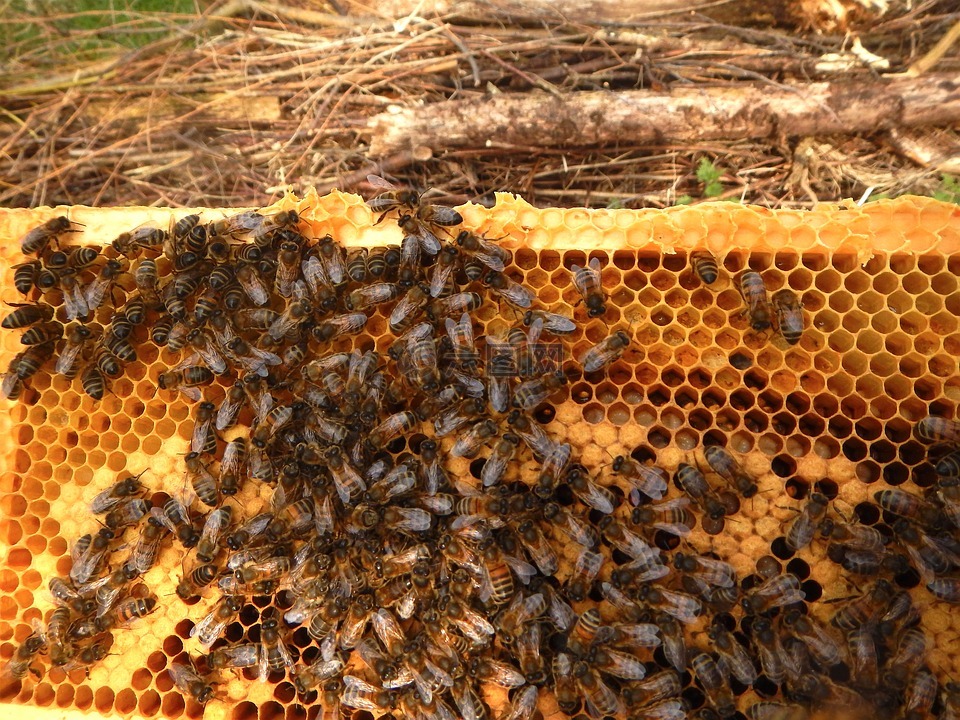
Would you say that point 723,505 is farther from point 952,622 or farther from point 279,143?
point 279,143

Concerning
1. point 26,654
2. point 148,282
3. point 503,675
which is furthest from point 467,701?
point 148,282

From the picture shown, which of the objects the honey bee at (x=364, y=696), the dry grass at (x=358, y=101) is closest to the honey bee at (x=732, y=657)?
the honey bee at (x=364, y=696)

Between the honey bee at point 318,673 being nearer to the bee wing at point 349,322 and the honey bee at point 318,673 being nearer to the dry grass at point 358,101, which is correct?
the bee wing at point 349,322

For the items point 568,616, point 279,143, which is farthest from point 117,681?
point 279,143

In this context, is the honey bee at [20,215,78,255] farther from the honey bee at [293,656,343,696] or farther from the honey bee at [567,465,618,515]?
the honey bee at [567,465,618,515]

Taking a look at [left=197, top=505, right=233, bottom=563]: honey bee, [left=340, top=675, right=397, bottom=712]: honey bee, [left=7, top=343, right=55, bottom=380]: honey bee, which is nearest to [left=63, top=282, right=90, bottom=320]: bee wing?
[left=7, top=343, right=55, bottom=380]: honey bee

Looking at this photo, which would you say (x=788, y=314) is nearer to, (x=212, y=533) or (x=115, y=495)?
(x=212, y=533)
